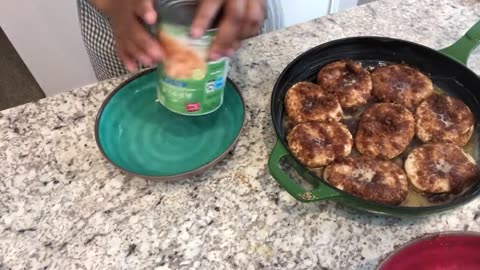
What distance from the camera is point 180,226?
26.1 inches

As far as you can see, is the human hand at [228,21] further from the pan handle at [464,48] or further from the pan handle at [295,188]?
the pan handle at [464,48]

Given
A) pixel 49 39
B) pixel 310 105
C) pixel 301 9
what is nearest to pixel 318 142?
pixel 310 105

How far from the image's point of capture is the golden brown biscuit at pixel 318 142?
70 centimetres

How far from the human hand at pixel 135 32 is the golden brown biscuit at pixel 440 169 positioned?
389mm

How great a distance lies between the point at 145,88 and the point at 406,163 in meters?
0.43

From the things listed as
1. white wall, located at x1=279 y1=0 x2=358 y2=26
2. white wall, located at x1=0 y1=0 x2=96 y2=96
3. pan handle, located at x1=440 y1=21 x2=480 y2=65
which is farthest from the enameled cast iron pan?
white wall, located at x1=0 y1=0 x2=96 y2=96

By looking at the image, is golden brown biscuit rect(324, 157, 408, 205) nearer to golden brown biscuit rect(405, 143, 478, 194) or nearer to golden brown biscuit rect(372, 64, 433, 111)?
golden brown biscuit rect(405, 143, 478, 194)

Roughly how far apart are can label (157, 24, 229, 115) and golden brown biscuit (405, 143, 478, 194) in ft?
0.98

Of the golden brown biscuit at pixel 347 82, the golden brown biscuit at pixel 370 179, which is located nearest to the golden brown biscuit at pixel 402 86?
the golden brown biscuit at pixel 347 82

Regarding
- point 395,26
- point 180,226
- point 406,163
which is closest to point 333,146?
point 406,163

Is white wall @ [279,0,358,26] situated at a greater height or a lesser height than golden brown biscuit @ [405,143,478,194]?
lesser

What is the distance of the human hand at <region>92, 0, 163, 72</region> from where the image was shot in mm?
595

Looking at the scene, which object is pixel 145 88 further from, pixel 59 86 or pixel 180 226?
pixel 59 86

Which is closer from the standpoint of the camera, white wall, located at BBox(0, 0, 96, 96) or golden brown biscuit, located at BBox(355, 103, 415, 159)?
golden brown biscuit, located at BBox(355, 103, 415, 159)
